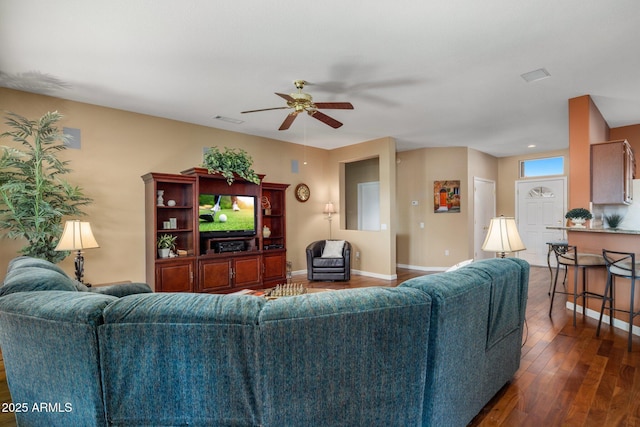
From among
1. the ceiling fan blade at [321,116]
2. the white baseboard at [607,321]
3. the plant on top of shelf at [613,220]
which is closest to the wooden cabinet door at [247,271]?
the ceiling fan blade at [321,116]

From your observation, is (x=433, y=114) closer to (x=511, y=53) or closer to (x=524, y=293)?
(x=511, y=53)

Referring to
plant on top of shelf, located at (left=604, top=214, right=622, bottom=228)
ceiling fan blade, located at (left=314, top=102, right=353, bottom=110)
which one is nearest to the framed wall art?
plant on top of shelf, located at (left=604, top=214, right=622, bottom=228)

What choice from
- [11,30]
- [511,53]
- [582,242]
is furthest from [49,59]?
[582,242]

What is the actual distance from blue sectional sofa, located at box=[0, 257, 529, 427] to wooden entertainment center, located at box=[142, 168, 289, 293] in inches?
118

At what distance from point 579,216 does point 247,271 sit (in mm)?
4569

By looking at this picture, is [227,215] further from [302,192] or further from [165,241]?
[302,192]

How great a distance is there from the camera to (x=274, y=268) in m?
5.39

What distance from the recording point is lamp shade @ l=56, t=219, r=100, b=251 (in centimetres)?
304

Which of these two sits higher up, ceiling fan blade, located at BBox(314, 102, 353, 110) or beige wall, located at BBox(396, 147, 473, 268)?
ceiling fan blade, located at BBox(314, 102, 353, 110)

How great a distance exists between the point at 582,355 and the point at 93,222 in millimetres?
5619

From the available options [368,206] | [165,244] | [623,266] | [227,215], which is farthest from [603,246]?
[165,244]

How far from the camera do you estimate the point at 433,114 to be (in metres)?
4.62

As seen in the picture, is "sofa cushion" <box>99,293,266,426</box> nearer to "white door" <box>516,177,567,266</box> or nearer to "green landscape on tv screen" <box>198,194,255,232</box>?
"green landscape on tv screen" <box>198,194,255,232</box>

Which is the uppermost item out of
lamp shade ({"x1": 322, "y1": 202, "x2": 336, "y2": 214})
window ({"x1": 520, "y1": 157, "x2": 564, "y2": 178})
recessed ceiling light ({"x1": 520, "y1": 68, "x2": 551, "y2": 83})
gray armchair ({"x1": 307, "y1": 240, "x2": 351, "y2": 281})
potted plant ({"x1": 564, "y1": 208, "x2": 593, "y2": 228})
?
recessed ceiling light ({"x1": 520, "y1": 68, "x2": 551, "y2": 83})
